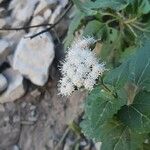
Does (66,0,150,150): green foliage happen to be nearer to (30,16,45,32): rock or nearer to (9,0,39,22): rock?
(30,16,45,32): rock

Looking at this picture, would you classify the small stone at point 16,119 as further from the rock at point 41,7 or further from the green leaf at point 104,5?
the green leaf at point 104,5

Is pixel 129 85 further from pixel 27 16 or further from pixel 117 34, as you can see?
pixel 27 16

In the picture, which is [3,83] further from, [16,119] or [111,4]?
[111,4]

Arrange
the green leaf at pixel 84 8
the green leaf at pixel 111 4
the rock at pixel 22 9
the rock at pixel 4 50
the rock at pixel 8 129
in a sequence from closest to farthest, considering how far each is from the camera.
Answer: the green leaf at pixel 111 4 → the green leaf at pixel 84 8 → the rock at pixel 8 129 → the rock at pixel 4 50 → the rock at pixel 22 9

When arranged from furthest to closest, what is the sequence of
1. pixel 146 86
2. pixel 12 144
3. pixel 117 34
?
pixel 12 144
pixel 117 34
pixel 146 86

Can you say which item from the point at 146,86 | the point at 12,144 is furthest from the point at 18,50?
the point at 146,86

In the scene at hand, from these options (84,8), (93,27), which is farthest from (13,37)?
(84,8)

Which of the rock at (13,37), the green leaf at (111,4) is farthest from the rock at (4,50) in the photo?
the green leaf at (111,4)
